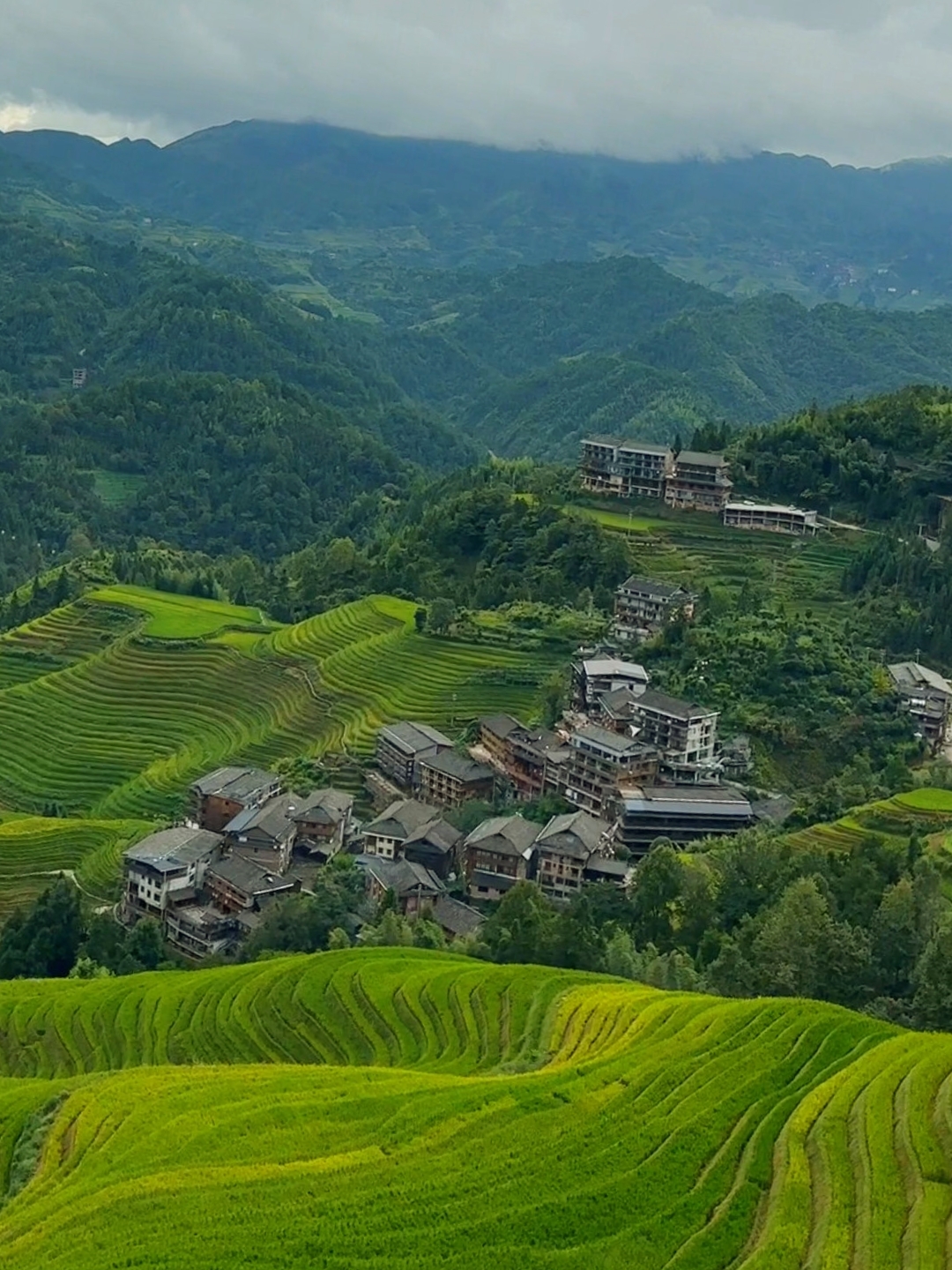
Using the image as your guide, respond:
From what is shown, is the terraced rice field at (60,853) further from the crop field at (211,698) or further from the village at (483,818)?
the crop field at (211,698)

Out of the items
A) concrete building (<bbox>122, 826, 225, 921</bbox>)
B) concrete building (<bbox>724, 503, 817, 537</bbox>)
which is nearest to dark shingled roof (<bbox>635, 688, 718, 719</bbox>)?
concrete building (<bbox>122, 826, 225, 921</bbox>)

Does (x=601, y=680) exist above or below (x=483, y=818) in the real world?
above

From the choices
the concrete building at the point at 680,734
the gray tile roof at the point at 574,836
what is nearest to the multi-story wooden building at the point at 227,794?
the gray tile roof at the point at 574,836

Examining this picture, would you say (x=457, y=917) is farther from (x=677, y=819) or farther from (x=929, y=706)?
(x=929, y=706)

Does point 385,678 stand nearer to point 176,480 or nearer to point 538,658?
point 538,658

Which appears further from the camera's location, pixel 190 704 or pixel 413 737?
pixel 190 704

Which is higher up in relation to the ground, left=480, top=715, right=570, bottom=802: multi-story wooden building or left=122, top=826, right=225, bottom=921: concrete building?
left=480, top=715, right=570, bottom=802: multi-story wooden building

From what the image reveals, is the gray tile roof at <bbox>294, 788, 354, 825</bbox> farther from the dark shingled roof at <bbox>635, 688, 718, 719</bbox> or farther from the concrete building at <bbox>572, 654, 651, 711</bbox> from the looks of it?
the dark shingled roof at <bbox>635, 688, 718, 719</bbox>

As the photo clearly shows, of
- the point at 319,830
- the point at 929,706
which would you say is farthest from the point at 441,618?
the point at 929,706
